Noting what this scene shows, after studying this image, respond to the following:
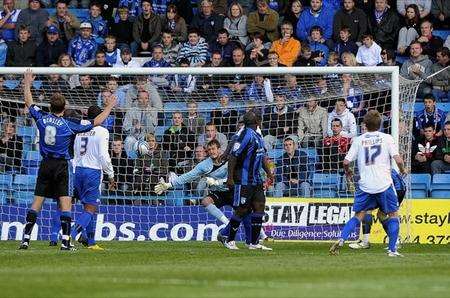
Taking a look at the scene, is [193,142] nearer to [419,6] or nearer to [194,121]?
[194,121]

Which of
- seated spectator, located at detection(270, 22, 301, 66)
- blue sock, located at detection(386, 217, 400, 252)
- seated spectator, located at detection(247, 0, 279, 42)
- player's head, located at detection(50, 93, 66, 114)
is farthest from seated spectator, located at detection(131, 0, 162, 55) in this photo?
blue sock, located at detection(386, 217, 400, 252)

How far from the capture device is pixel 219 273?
574 inches

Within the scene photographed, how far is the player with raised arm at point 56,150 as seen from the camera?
18.9 m

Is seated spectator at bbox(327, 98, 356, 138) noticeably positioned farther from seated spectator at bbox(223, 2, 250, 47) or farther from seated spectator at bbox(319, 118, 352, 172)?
seated spectator at bbox(223, 2, 250, 47)

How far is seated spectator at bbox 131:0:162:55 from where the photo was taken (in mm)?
28031

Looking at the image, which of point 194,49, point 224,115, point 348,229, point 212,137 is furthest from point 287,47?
point 348,229

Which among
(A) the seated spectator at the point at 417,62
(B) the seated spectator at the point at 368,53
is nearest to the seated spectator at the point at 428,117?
(A) the seated spectator at the point at 417,62

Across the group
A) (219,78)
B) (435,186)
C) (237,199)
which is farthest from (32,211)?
(435,186)

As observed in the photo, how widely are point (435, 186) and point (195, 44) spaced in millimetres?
6031

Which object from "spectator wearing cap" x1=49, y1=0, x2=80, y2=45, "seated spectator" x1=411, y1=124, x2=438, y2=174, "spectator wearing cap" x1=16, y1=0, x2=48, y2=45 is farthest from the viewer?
"spectator wearing cap" x1=16, y1=0, x2=48, y2=45

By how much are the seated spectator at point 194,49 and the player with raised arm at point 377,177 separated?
939cm

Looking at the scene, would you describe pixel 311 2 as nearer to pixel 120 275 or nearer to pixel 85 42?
pixel 85 42

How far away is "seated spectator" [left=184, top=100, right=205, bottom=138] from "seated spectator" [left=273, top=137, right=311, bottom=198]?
1.61 meters

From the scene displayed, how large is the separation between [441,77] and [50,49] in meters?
8.35
